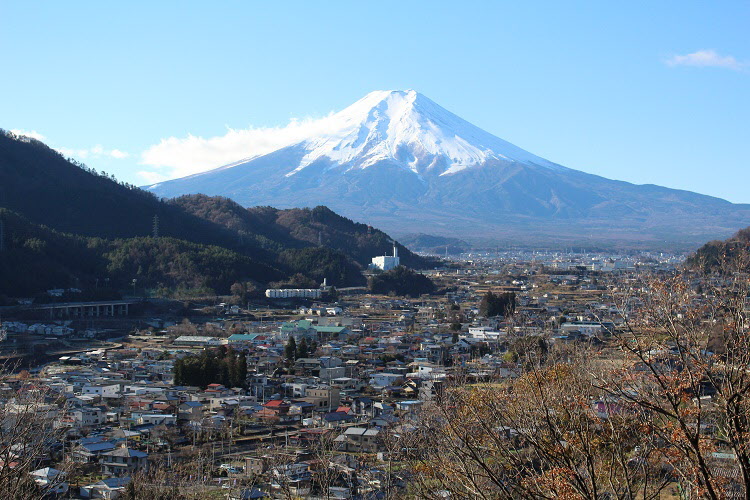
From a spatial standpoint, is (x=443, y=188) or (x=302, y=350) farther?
(x=443, y=188)

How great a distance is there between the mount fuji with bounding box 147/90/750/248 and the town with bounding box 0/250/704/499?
65975mm

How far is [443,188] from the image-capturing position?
378 feet

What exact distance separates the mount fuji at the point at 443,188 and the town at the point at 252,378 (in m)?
66.0

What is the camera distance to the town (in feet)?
34.1

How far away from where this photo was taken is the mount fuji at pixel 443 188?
4033 inches

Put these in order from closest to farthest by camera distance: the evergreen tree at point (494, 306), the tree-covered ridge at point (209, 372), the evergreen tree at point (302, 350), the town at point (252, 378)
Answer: the town at point (252, 378), the tree-covered ridge at point (209, 372), the evergreen tree at point (302, 350), the evergreen tree at point (494, 306)

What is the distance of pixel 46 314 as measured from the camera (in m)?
28.0

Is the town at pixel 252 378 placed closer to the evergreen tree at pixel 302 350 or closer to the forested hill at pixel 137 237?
the evergreen tree at pixel 302 350

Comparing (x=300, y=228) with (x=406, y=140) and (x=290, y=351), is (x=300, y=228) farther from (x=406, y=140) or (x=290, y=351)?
(x=406, y=140)

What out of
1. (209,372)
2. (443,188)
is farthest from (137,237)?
(443,188)

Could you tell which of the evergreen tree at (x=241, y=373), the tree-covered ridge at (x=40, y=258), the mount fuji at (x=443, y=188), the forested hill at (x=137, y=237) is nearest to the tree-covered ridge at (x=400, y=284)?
the forested hill at (x=137, y=237)

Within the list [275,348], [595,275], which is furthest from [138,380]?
[595,275]

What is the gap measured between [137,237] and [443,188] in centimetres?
7805

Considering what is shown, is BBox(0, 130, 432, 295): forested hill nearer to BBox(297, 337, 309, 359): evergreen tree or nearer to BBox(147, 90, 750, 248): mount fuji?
BBox(297, 337, 309, 359): evergreen tree
